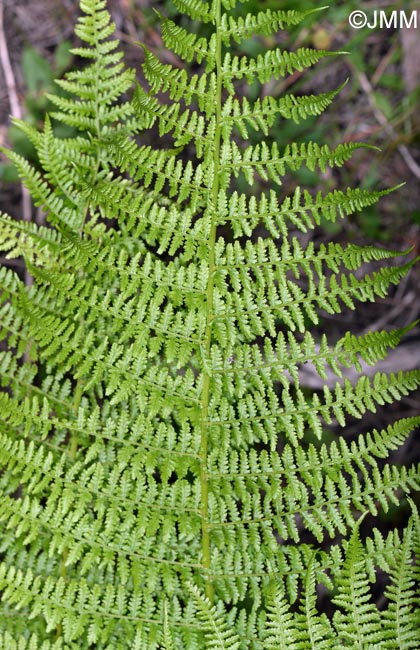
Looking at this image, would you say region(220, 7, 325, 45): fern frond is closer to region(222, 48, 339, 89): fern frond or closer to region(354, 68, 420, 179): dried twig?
region(222, 48, 339, 89): fern frond

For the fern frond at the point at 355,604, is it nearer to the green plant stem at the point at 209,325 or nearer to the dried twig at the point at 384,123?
the green plant stem at the point at 209,325

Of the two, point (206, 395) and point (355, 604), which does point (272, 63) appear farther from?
point (355, 604)

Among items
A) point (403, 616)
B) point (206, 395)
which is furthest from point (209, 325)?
point (403, 616)

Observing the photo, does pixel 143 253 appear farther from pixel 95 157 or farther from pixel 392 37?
pixel 392 37

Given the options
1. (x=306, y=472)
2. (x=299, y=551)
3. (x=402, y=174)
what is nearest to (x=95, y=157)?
(x=306, y=472)
